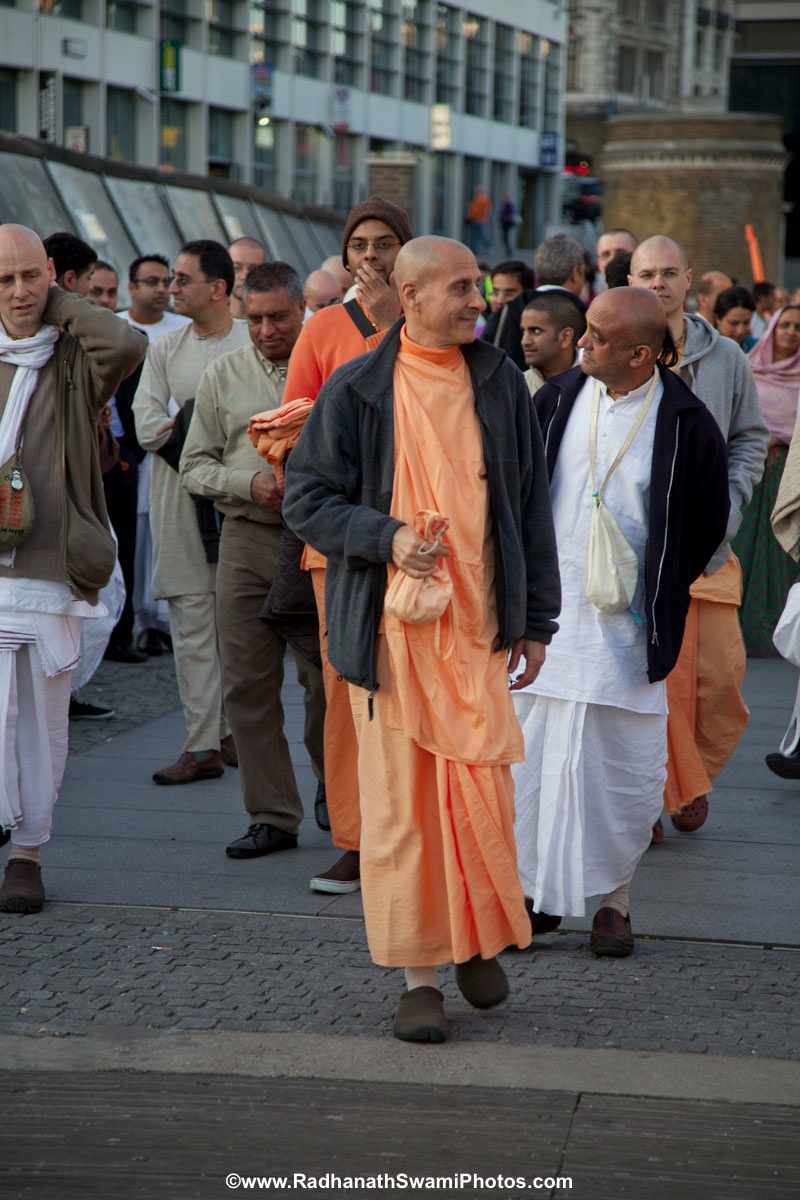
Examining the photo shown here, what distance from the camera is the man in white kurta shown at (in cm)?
759

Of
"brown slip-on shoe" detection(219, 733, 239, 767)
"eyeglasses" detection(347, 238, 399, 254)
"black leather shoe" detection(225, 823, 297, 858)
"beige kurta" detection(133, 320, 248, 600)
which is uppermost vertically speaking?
"eyeglasses" detection(347, 238, 399, 254)

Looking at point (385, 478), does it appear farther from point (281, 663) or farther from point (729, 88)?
point (729, 88)

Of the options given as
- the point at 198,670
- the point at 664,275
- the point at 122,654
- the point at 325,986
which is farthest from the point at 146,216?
the point at 325,986

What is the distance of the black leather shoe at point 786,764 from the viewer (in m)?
7.42

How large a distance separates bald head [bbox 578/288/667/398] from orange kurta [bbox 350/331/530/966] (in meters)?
0.82

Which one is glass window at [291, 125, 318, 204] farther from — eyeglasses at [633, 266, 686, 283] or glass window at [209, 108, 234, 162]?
eyeglasses at [633, 266, 686, 283]

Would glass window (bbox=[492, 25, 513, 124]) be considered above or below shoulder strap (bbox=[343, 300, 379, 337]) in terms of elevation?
above

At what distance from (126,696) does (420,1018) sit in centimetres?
531

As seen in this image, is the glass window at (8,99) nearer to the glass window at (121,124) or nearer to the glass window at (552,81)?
the glass window at (121,124)

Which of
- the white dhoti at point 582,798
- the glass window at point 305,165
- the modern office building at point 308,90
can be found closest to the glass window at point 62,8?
the modern office building at point 308,90

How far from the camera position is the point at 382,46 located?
182ft

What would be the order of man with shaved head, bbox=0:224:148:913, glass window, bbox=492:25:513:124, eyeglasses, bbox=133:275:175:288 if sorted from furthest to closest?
glass window, bbox=492:25:513:124
eyeglasses, bbox=133:275:175:288
man with shaved head, bbox=0:224:148:913

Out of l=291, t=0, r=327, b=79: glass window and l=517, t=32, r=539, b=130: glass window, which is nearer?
l=291, t=0, r=327, b=79: glass window

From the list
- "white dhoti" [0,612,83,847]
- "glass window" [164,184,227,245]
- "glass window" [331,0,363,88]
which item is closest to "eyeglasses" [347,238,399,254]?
"white dhoti" [0,612,83,847]
